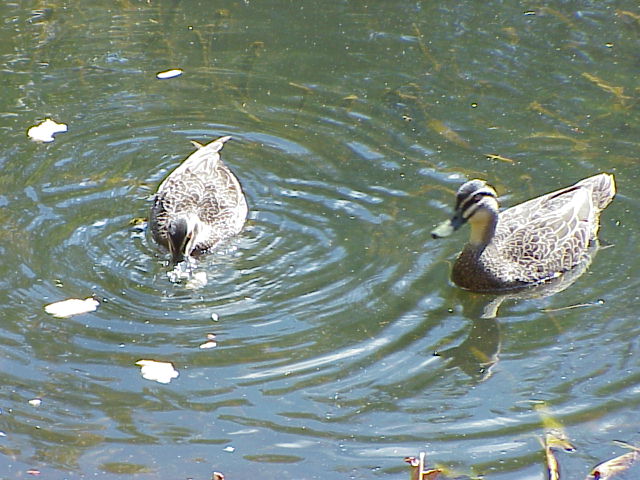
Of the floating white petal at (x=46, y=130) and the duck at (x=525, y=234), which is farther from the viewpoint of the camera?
the floating white petal at (x=46, y=130)

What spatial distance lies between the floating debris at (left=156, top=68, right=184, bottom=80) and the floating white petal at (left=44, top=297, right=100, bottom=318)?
4.22 m

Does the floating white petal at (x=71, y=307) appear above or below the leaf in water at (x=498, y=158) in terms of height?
below

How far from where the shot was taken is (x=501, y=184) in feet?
34.7

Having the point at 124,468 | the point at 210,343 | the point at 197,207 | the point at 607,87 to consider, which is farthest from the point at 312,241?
the point at 607,87

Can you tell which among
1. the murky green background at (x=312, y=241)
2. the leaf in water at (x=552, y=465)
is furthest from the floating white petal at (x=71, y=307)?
the leaf in water at (x=552, y=465)

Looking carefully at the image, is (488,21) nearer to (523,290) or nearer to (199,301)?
(523,290)

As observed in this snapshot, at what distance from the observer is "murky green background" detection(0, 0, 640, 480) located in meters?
7.40

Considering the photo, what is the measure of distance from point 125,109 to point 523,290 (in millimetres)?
4651

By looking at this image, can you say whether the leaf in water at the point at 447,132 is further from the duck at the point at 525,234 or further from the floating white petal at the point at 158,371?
the floating white petal at the point at 158,371

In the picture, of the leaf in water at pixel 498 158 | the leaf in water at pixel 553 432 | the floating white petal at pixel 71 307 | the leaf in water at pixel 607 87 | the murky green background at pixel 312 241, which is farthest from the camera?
the leaf in water at pixel 607 87

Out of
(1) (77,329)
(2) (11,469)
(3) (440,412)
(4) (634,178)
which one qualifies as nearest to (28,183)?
(1) (77,329)

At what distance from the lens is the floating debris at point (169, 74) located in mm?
12352

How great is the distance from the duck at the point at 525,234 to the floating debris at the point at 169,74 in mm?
4145

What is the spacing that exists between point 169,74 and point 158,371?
206 inches
